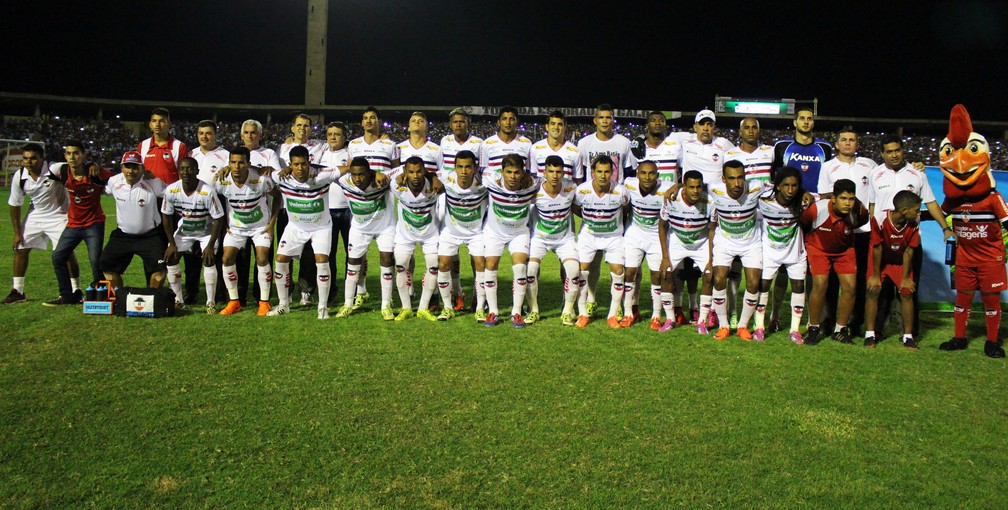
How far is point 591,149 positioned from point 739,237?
2041 millimetres

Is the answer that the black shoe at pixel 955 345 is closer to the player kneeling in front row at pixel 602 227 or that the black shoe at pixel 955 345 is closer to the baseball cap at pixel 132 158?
the player kneeling in front row at pixel 602 227

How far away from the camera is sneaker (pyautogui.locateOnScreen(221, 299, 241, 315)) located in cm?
780

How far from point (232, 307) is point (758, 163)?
19.5 ft

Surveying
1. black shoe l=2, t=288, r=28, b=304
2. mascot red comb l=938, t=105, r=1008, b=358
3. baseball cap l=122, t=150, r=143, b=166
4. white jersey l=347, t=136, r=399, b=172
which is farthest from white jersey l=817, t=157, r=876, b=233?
black shoe l=2, t=288, r=28, b=304

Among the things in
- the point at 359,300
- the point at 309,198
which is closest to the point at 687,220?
the point at 359,300

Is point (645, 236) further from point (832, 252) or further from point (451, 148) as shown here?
point (451, 148)

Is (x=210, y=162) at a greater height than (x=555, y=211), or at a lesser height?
greater

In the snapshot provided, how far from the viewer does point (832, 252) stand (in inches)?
280

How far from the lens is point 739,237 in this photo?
7.28 metres

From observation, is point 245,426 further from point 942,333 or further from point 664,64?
point 664,64

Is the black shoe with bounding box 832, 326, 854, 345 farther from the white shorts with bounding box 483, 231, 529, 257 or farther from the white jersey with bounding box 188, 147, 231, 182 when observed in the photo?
the white jersey with bounding box 188, 147, 231, 182

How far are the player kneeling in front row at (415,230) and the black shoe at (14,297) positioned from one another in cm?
444

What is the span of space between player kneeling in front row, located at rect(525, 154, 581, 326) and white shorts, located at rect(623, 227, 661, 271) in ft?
1.82

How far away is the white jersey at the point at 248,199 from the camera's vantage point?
791 cm
